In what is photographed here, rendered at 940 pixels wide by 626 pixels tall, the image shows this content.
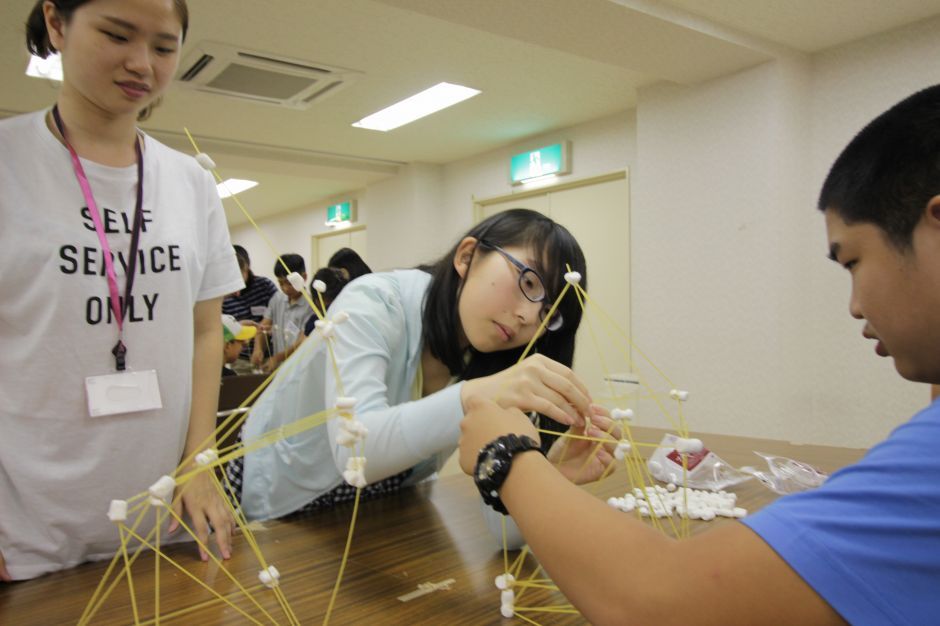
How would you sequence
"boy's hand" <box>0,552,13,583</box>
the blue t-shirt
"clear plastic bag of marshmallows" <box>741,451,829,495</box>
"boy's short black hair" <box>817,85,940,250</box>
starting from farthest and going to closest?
"clear plastic bag of marshmallows" <box>741,451,829,495</box>, "boy's hand" <box>0,552,13,583</box>, "boy's short black hair" <box>817,85,940,250</box>, the blue t-shirt

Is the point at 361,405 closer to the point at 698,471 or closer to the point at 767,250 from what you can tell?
the point at 698,471

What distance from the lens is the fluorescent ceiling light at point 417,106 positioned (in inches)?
176

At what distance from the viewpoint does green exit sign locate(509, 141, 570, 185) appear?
207 inches

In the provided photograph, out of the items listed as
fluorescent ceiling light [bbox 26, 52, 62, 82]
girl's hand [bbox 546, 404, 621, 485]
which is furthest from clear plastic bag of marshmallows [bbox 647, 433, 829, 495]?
fluorescent ceiling light [bbox 26, 52, 62, 82]

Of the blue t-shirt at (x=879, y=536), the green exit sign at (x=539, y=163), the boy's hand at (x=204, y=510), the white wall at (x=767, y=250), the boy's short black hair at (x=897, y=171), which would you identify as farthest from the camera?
the green exit sign at (x=539, y=163)

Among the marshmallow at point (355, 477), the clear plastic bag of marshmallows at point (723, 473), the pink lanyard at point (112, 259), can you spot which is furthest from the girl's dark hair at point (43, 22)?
the clear plastic bag of marshmallows at point (723, 473)

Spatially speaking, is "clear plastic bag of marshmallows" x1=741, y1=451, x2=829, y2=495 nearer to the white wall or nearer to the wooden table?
the wooden table

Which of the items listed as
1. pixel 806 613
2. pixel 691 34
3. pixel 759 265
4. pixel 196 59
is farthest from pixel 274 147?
pixel 806 613

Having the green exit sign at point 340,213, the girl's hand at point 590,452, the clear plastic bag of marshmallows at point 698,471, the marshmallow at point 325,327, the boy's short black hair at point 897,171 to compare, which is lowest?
the clear plastic bag of marshmallows at point 698,471

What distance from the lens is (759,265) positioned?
3.64 meters

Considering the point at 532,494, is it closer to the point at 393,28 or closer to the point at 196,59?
the point at 393,28

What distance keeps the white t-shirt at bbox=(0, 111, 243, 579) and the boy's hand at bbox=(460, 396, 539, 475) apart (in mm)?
548

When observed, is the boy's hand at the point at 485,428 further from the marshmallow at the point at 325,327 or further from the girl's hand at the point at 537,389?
the marshmallow at the point at 325,327

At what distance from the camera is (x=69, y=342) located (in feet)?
3.04
